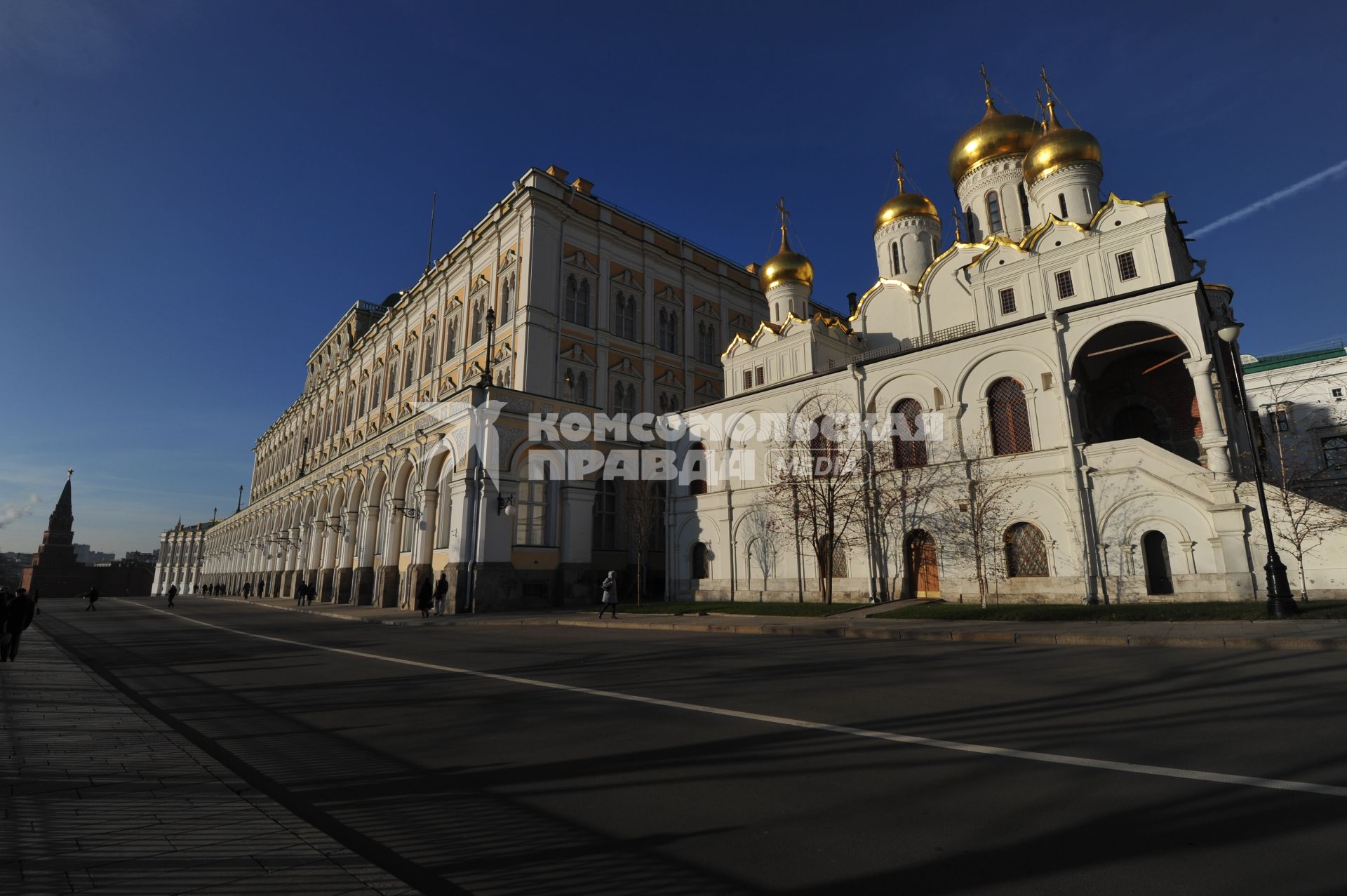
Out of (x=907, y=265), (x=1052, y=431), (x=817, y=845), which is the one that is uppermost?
(x=907, y=265)

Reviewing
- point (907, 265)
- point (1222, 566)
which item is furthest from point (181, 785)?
point (907, 265)

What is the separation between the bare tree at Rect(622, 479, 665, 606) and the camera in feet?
94.3

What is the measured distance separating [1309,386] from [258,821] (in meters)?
60.8

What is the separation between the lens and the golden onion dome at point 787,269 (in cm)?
3519

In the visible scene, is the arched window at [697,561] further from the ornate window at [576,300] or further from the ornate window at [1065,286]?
the ornate window at [1065,286]

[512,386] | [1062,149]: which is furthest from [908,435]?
[512,386]

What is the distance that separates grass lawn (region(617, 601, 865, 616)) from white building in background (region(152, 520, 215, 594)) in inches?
3523

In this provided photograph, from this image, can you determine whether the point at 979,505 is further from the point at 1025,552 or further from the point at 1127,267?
the point at 1127,267

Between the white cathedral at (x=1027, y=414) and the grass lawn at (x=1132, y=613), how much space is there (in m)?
2.41

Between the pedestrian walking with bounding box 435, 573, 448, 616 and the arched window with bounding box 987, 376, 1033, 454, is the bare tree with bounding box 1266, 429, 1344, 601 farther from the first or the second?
the pedestrian walking with bounding box 435, 573, 448, 616

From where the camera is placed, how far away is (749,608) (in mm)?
22703

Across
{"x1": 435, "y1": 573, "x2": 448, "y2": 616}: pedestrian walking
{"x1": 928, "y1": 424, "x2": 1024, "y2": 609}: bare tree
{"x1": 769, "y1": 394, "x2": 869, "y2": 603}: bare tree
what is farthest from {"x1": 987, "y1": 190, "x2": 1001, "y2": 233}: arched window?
{"x1": 435, "y1": 573, "x2": 448, "y2": 616}: pedestrian walking

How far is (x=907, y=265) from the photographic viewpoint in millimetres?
33531

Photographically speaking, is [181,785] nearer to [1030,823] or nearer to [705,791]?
[705,791]
